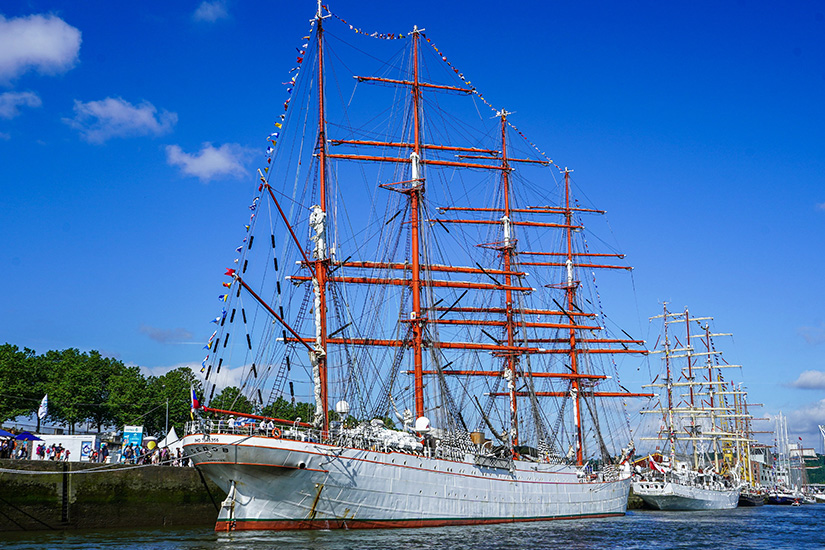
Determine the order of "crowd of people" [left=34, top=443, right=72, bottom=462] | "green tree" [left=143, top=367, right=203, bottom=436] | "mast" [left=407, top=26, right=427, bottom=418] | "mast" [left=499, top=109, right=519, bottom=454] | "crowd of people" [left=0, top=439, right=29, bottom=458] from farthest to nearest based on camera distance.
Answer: "green tree" [left=143, top=367, right=203, bottom=436]
"mast" [left=499, top=109, right=519, bottom=454]
"mast" [left=407, top=26, right=427, bottom=418]
"crowd of people" [left=34, top=443, right=72, bottom=462]
"crowd of people" [left=0, top=439, right=29, bottom=458]

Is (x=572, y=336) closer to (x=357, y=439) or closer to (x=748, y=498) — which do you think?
(x=357, y=439)

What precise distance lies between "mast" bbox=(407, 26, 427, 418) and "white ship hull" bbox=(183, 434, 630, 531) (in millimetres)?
6607

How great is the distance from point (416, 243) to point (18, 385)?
4289 cm

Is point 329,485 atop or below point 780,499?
atop

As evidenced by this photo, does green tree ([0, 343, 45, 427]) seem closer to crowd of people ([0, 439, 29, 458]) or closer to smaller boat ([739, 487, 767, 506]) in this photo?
crowd of people ([0, 439, 29, 458])

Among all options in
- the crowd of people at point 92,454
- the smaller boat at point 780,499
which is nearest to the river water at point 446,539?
the crowd of people at point 92,454

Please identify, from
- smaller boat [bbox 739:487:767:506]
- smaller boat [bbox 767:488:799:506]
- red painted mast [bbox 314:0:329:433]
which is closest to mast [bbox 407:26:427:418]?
red painted mast [bbox 314:0:329:433]

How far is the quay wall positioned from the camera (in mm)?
37156

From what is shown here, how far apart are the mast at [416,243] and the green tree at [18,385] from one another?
1612 inches

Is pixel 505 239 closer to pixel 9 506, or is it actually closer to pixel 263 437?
pixel 263 437

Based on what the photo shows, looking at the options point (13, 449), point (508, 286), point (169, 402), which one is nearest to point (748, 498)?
point (508, 286)

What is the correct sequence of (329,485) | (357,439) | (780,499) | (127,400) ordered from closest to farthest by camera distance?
(329,485) < (357,439) < (127,400) < (780,499)

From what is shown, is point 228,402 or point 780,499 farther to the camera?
point 780,499

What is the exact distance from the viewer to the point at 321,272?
45375 mm
